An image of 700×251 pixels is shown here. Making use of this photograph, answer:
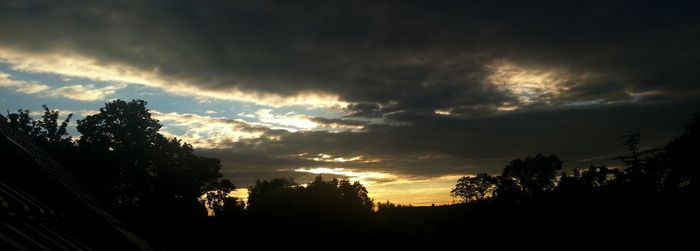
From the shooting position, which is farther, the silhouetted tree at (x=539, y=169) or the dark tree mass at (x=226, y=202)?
the silhouetted tree at (x=539, y=169)

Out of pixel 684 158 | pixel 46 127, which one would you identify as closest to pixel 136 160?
pixel 46 127

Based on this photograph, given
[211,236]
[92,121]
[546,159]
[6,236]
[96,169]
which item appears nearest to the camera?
[6,236]

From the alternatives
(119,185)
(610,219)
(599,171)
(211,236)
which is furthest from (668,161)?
(119,185)

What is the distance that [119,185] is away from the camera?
157 feet

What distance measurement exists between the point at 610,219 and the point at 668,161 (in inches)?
1351

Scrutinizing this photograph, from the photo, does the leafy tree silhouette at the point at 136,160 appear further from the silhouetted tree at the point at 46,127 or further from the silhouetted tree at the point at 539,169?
the silhouetted tree at the point at 539,169

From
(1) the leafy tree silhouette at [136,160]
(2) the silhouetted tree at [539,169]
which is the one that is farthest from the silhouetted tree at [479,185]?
(1) the leafy tree silhouette at [136,160]

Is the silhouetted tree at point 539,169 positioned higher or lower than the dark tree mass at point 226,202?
higher

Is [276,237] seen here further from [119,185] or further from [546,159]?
[546,159]

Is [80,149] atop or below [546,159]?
below

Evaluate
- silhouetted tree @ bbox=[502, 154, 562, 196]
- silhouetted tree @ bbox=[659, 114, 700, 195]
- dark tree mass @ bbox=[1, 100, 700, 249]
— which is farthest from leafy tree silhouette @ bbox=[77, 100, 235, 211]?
silhouetted tree @ bbox=[502, 154, 562, 196]

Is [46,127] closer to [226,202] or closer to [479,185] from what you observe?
[226,202]

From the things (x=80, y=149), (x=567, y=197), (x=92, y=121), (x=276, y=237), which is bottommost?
(x=276, y=237)

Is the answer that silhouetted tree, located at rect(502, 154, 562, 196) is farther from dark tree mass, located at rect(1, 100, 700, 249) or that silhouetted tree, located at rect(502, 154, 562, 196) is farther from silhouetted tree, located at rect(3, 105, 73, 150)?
silhouetted tree, located at rect(3, 105, 73, 150)
